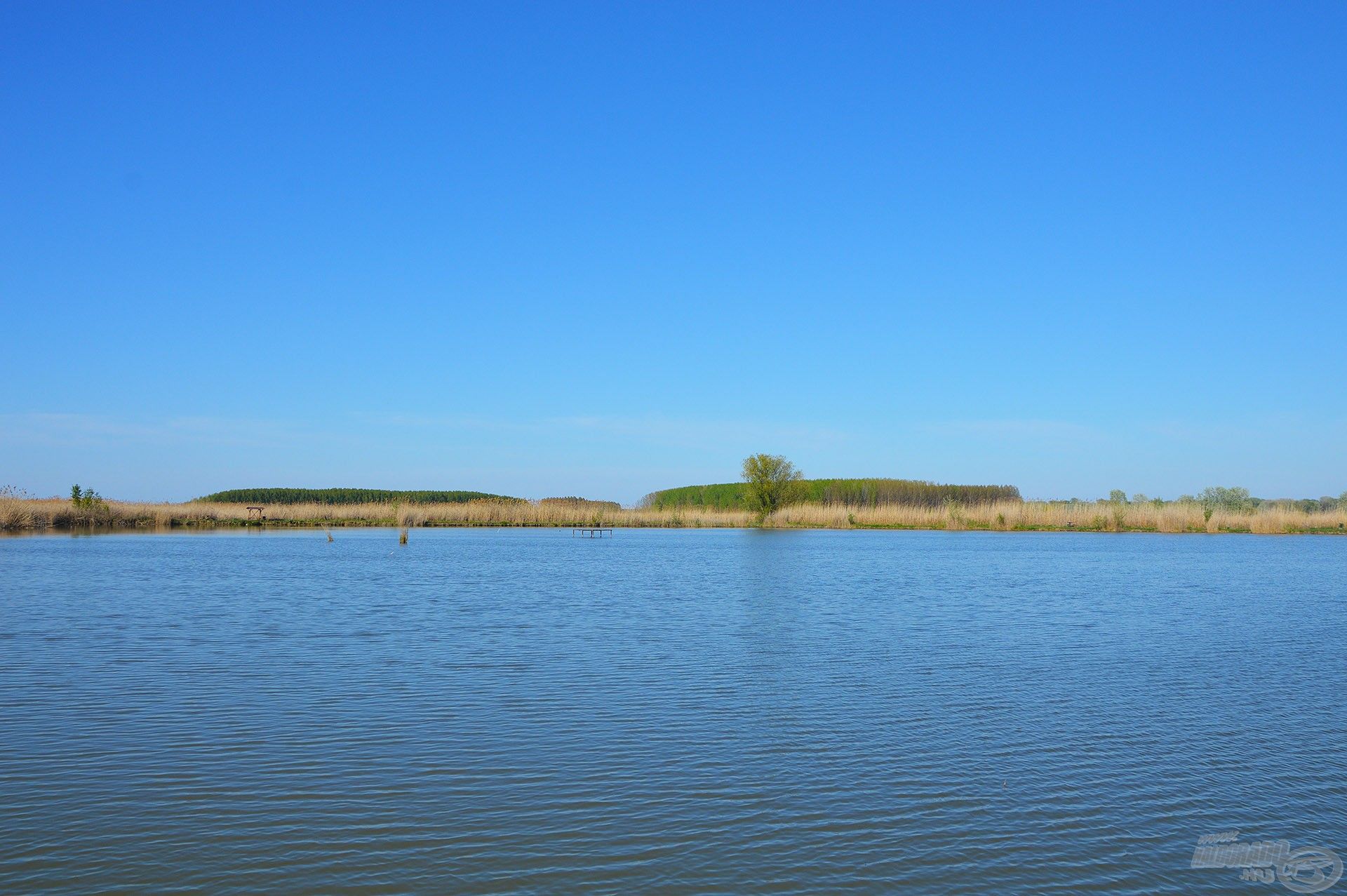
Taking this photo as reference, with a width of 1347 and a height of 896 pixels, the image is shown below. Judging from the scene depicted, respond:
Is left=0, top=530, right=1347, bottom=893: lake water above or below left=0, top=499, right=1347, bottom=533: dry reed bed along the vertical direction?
below

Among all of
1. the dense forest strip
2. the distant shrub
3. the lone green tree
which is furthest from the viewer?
the dense forest strip

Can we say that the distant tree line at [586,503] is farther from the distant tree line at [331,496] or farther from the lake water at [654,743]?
the lake water at [654,743]

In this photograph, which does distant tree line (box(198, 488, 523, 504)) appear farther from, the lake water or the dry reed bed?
the lake water

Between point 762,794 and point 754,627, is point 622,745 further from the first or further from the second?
point 754,627

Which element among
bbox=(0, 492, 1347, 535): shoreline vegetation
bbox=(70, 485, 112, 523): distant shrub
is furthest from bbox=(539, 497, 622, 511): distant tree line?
bbox=(70, 485, 112, 523): distant shrub

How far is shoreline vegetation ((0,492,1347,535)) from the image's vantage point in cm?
4903

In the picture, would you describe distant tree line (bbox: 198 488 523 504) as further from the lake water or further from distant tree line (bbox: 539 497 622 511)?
the lake water

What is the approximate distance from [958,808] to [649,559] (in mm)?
21014

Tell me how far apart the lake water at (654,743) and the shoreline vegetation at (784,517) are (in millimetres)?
34477

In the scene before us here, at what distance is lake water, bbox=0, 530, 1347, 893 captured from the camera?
4641 millimetres

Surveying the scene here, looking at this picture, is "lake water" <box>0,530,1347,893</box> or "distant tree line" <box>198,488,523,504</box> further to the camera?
"distant tree line" <box>198,488,523,504</box>

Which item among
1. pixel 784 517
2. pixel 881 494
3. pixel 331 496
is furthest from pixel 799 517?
pixel 331 496

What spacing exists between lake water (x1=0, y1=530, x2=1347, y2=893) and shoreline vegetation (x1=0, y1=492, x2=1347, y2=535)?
1357 inches

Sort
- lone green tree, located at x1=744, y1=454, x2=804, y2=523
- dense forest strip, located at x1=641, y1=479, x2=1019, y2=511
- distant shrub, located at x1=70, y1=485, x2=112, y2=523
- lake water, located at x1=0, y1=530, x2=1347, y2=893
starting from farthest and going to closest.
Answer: dense forest strip, located at x1=641, y1=479, x2=1019, y2=511 < lone green tree, located at x1=744, y1=454, x2=804, y2=523 < distant shrub, located at x1=70, y1=485, x2=112, y2=523 < lake water, located at x1=0, y1=530, x2=1347, y2=893
